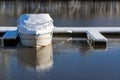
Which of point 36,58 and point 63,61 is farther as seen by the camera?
point 36,58

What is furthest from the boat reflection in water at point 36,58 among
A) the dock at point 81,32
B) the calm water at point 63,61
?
the dock at point 81,32

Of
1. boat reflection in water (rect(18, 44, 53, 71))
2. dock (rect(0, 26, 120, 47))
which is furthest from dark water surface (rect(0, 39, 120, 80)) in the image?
dock (rect(0, 26, 120, 47))

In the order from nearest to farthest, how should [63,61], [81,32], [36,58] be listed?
[63,61], [36,58], [81,32]

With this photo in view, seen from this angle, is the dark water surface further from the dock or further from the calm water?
the dock

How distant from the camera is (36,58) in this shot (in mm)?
12719

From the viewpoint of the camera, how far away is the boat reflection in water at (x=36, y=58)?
1157cm

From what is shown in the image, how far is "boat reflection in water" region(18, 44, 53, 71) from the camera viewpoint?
37.9 feet

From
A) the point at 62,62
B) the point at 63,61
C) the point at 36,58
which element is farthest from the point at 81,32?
the point at 62,62

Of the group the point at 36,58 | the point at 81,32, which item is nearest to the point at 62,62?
the point at 36,58

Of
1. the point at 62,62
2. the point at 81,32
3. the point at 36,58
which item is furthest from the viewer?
the point at 81,32

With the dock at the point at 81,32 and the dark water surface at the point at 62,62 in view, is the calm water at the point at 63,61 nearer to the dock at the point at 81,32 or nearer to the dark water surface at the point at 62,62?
the dark water surface at the point at 62,62

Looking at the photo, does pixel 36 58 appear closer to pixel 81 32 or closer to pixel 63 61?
pixel 63 61

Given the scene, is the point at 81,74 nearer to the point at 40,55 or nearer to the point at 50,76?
the point at 50,76

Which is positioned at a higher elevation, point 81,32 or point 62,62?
point 81,32
